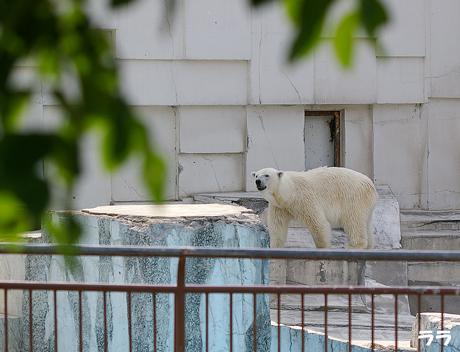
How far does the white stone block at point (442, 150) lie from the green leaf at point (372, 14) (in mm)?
8174

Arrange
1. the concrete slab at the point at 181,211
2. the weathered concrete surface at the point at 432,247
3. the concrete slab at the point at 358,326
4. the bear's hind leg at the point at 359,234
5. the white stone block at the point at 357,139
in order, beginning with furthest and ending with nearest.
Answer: the white stone block at the point at 357,139 → the weathered concrete surface at the point at 432,247 → the bear's hind leg at the point at 359,234 → the concrete slab at the point at 358,326 → the concrete slab at the point at 181,211

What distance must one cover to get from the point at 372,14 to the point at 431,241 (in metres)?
7.26

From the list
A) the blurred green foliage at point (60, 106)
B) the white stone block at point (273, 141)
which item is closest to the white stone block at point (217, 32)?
the white stone block at point (273, 141)

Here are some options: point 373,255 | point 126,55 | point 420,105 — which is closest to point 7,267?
point 126,55

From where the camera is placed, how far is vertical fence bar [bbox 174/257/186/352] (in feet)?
7.55

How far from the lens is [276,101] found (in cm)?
816

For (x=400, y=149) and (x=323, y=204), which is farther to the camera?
(x=400, y=149)

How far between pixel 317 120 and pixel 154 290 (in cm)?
667

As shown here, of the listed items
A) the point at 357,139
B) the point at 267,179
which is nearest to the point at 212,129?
the point at 357,139

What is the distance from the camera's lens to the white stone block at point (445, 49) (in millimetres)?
8195

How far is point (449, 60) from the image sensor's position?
8266 mm

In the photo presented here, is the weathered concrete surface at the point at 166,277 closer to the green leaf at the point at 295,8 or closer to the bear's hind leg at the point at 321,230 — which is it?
the bear's hind leg at the point at 321,230

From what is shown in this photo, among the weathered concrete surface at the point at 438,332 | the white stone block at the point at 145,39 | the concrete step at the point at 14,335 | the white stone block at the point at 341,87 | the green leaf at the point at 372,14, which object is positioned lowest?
the concrete step at the point at 14,335

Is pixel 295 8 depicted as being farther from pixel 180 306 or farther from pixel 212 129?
pixel 212 129
